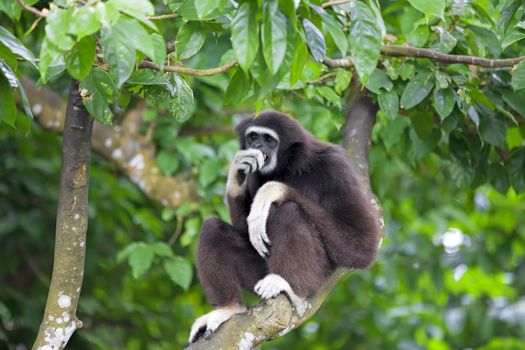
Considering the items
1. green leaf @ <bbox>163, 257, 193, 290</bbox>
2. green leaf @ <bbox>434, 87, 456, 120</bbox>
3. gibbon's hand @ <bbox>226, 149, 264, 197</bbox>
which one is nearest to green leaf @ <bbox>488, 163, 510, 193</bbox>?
green leaf @ <bbox>434, 87, 456, 120</bbox>

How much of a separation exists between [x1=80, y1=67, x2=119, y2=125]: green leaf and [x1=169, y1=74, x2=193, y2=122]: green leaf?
1.48 ft

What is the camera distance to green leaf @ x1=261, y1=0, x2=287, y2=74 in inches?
119

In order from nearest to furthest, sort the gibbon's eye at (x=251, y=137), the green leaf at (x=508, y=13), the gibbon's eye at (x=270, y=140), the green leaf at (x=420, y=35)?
1. the green leaf at (x=508, y=13)
2. the green leaf at (x=420, y=35)
3. the gibbon's eye at (x=270, y=140)
4. the gibbon's eye at (x=251, y=137)

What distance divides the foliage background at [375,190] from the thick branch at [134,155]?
7.2 inches

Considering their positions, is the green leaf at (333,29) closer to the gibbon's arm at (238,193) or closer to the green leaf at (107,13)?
the green leaf at (107,13)

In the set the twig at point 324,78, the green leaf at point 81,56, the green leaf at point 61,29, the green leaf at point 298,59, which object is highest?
the green leaf at point 61,29

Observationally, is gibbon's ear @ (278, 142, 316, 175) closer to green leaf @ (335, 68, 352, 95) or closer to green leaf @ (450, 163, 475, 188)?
green leaf @ (335, 68, 352, 95)

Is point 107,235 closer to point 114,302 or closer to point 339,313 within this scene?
point 114,302

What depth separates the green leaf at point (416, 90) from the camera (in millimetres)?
5207

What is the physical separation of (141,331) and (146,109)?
2.87 m

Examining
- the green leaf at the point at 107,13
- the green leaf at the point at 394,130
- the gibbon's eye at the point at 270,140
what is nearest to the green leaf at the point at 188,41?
the green leaf at the point at 107,13

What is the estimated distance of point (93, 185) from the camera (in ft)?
28.9

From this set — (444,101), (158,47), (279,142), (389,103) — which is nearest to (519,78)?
(444,101)

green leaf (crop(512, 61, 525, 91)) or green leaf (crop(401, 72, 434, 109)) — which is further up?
green leaf (crop(512, 61, 525, 91))
